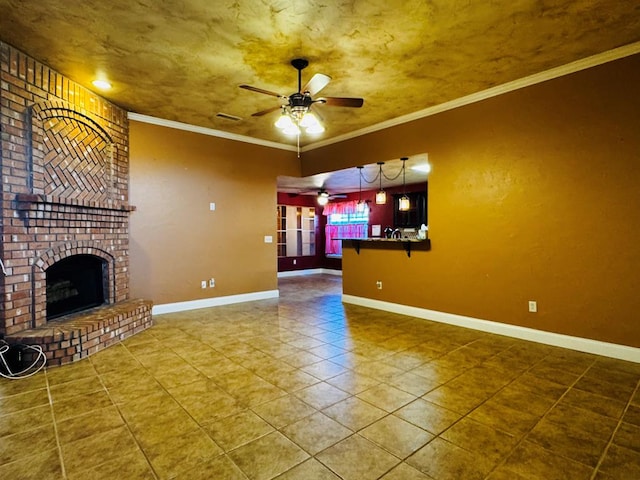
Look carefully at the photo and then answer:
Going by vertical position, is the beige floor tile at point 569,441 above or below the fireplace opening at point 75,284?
below

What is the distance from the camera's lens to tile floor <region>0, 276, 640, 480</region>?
6.01 ft

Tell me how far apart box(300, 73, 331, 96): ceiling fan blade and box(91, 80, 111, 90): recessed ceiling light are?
2.48 meters

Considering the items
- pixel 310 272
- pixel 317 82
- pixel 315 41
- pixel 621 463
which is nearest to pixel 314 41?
pixel 315 41

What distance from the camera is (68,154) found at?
389 centimetres

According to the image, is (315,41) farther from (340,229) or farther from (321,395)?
(340,229)

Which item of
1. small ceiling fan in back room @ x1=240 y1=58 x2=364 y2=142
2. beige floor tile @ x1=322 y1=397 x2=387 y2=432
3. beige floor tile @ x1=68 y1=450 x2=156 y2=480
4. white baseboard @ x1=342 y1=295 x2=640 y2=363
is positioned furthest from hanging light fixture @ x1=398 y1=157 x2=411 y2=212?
beige floor tile @ x1=68 y1=450 x2=156 y2=480

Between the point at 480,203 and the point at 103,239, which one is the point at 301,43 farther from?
the point at 103,239

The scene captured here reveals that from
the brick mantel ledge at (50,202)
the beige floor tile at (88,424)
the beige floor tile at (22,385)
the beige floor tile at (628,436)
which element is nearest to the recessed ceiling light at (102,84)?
the brick mantel ledge at (50,202)

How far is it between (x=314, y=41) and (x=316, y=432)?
3.14 meters

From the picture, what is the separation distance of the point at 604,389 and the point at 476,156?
2786mm

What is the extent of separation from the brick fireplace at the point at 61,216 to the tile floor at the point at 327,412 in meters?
0.50

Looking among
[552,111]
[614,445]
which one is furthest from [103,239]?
[552,111]

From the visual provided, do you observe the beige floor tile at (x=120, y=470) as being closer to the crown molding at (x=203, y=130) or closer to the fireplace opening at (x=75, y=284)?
the fireplace opening at (x=75, y=284)

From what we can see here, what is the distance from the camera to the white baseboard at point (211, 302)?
537 cm
